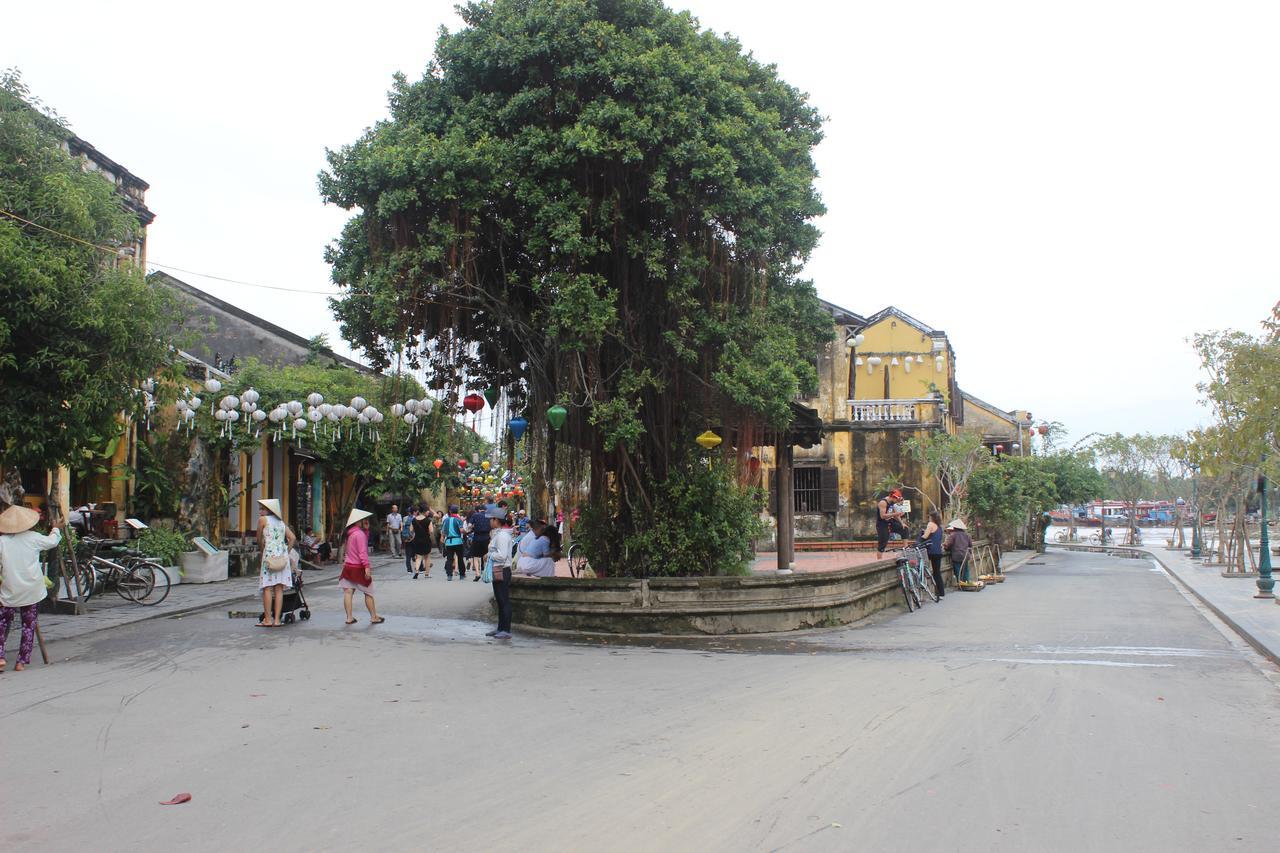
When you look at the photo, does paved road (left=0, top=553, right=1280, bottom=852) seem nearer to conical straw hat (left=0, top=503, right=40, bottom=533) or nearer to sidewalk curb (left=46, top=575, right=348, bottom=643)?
sidewalk curb (left=46, top=575, right=348, bottom=643)

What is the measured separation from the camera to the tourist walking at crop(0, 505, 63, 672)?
9820mm

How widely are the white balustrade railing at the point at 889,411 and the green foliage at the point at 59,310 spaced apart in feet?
81.1

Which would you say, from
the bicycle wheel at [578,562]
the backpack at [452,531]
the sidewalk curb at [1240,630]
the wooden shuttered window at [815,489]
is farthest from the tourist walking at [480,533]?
the sidewalk curb at [1240,630]

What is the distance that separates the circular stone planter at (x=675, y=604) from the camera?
13.1 meters

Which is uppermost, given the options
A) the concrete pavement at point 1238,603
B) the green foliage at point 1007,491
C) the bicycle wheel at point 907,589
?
the green foliage at point 1007,491

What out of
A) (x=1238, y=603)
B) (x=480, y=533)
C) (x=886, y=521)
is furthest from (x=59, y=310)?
(x=1238, y=603)

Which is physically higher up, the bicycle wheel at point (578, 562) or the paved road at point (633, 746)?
the bicycle wheel at point (578, 562)

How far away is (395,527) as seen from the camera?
106ft

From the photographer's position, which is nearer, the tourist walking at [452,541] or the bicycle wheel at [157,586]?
the bicycle wheel at [157,586]

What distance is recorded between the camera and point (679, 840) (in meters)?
4.84

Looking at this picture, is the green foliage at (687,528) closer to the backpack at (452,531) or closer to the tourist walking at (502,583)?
the tourist walking at (502,583)

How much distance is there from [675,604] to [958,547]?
11.3 meters

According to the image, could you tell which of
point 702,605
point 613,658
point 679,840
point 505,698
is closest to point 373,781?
point 679,840

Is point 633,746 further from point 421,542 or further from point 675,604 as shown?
point 421,542
